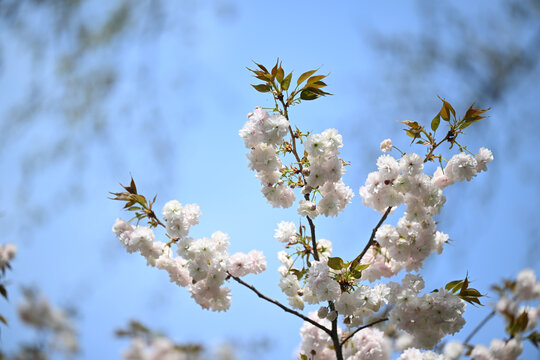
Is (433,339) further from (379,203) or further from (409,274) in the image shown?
(379,203)

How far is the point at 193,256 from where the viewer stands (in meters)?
1.12

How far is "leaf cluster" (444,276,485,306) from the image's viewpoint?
1028mm

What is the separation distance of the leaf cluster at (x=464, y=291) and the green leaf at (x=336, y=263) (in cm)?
24

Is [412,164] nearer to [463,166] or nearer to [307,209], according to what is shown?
[463,166]

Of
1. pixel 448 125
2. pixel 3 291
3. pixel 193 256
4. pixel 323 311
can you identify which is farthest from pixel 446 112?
pixel 3 291

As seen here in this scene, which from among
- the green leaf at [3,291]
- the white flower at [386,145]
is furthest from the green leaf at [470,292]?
the green leaf at [3,291]

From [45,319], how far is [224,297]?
146cm

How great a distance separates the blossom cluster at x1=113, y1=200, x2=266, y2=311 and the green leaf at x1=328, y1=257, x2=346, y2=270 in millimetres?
245

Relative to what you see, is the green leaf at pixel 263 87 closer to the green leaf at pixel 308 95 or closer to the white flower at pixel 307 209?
the green leaf at pixel 308 95

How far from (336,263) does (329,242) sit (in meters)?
0.19

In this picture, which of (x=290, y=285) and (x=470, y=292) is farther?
(x=290, y=285)

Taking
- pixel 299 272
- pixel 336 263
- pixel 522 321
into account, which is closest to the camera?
pixel 336 263

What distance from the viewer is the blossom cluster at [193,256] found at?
1125 mm

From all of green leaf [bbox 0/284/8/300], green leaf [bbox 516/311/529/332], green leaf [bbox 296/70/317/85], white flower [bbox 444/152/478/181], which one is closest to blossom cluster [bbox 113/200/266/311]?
green leaf [bbox 0/284/8/300]
